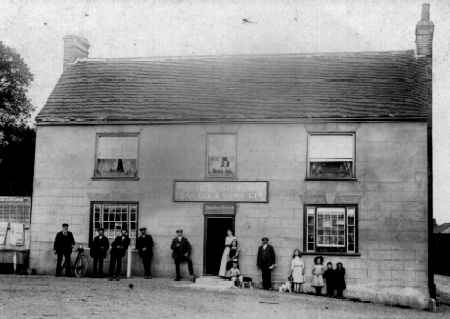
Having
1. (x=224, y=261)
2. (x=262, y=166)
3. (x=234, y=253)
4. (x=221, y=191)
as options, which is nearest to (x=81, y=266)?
(x=224, y=261)

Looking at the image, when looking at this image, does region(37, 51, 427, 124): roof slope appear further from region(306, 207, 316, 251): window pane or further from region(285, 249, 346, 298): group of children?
region(285, 249, 346, 298): group of children

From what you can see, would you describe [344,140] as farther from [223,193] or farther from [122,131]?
[122,131]

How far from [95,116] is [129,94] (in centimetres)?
171

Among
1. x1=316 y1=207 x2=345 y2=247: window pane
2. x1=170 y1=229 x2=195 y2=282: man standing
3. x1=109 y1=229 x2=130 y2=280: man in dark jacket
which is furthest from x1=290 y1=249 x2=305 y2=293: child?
x1=109 y1=229 x2=130 y2=280: man in dark jacket

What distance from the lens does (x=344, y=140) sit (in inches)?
888

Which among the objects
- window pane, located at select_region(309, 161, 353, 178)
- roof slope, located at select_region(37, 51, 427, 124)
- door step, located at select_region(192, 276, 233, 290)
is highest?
roof slope, located at select_region(37, 51, 427, 124)

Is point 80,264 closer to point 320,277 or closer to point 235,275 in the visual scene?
point 235,275

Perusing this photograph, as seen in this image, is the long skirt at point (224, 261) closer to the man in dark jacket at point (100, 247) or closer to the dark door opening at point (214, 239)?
the dark door opening at point (214, 239)

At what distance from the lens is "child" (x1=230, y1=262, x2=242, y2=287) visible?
70.5ft

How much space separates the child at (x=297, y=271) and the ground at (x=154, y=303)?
1380 mm

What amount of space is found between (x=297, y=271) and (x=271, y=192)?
9.55 feet

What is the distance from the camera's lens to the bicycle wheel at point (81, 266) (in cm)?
2278

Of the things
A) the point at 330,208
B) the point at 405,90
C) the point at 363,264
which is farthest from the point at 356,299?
the point at 405,90

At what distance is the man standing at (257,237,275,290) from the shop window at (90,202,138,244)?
15.7ft
